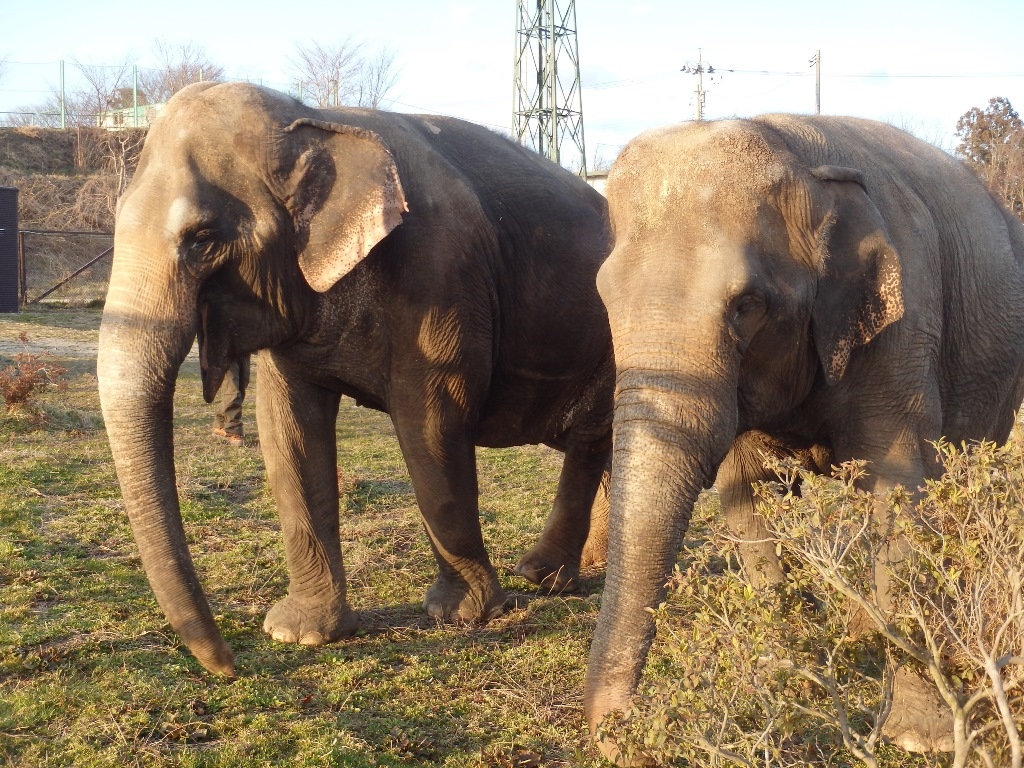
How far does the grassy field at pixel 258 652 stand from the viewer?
148 inches

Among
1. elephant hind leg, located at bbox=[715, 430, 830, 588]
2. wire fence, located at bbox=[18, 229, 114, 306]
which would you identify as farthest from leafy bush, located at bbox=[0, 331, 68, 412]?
wire fence, located at bbox=[18, 229, 114, 306]

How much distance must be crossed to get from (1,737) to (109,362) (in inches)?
52.1

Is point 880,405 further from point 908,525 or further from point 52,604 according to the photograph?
point 52,604

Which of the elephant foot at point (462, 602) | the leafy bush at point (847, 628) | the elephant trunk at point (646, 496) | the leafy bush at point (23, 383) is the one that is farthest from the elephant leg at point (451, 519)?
the leafy bush at point (23, 383)

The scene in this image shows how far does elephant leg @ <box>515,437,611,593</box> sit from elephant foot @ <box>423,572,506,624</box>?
0.65 meters

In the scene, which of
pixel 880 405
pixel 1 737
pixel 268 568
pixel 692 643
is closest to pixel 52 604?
pixel 268 568

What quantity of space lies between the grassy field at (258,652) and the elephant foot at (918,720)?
3.31ft

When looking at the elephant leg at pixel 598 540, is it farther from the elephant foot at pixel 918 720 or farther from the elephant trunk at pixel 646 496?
the elephant trunk at pixel 646 496

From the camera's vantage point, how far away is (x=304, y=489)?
202 inches

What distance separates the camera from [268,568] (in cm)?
595

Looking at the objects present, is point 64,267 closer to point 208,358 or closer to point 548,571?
point 548,571

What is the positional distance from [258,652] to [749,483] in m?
2.22

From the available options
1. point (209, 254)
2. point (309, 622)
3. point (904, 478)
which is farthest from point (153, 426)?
point (904, 478)

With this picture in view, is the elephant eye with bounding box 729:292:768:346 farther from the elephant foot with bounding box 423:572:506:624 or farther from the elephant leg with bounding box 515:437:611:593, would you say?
the elephant leg with bounding box 515:437:611:593
